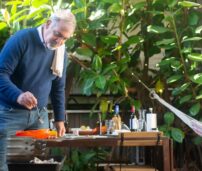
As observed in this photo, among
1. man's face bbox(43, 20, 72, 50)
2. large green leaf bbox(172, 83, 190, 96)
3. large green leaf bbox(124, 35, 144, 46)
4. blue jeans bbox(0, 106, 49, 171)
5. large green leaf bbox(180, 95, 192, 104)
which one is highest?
large green leaf bbox(124, 35, 144, 46)

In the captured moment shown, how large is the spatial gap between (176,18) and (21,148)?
2393 mm

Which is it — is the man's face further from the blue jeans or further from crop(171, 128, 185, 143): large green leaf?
crop(171, 128, 185, 143): large green leaf

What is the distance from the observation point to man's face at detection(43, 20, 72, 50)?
81.0 inches

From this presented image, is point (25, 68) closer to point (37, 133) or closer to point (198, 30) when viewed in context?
point (37, 133)

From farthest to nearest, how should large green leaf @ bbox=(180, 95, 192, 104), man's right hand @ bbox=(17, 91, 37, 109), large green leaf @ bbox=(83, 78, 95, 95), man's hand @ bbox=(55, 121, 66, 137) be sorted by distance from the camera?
large green leaf @ bbox=(180, 95, 192, 104) < large green leaf @ bbox=(83, 78, 95, 95) < man's hand @ bbox=(55, 121, 66, 137) < man's right hand @ bbox=(17, 91, 37, 109)

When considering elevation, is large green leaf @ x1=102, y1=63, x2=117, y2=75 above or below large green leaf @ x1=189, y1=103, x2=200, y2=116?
above

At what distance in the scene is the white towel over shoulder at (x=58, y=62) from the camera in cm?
220

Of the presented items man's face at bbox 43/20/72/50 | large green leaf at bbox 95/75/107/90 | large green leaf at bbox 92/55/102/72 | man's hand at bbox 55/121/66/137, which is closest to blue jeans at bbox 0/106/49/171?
man's hand at bbox 55/121/66/137

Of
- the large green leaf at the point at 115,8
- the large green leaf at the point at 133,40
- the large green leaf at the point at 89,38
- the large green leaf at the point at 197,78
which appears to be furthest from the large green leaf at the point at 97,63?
the large green leaf at the point at 197,78

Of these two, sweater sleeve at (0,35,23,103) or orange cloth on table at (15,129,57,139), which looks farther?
orange cloth on table at (15,129,57,139)

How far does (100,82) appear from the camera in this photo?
3.51m

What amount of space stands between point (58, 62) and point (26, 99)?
16.1 inches

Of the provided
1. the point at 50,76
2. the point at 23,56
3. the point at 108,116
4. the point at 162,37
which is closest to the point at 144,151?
the point at 108,116

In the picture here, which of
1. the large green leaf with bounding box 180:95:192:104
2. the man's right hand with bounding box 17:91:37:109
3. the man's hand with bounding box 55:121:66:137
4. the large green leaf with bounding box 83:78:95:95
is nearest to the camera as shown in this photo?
the man's right hand with bounding box 17:91:37:109
